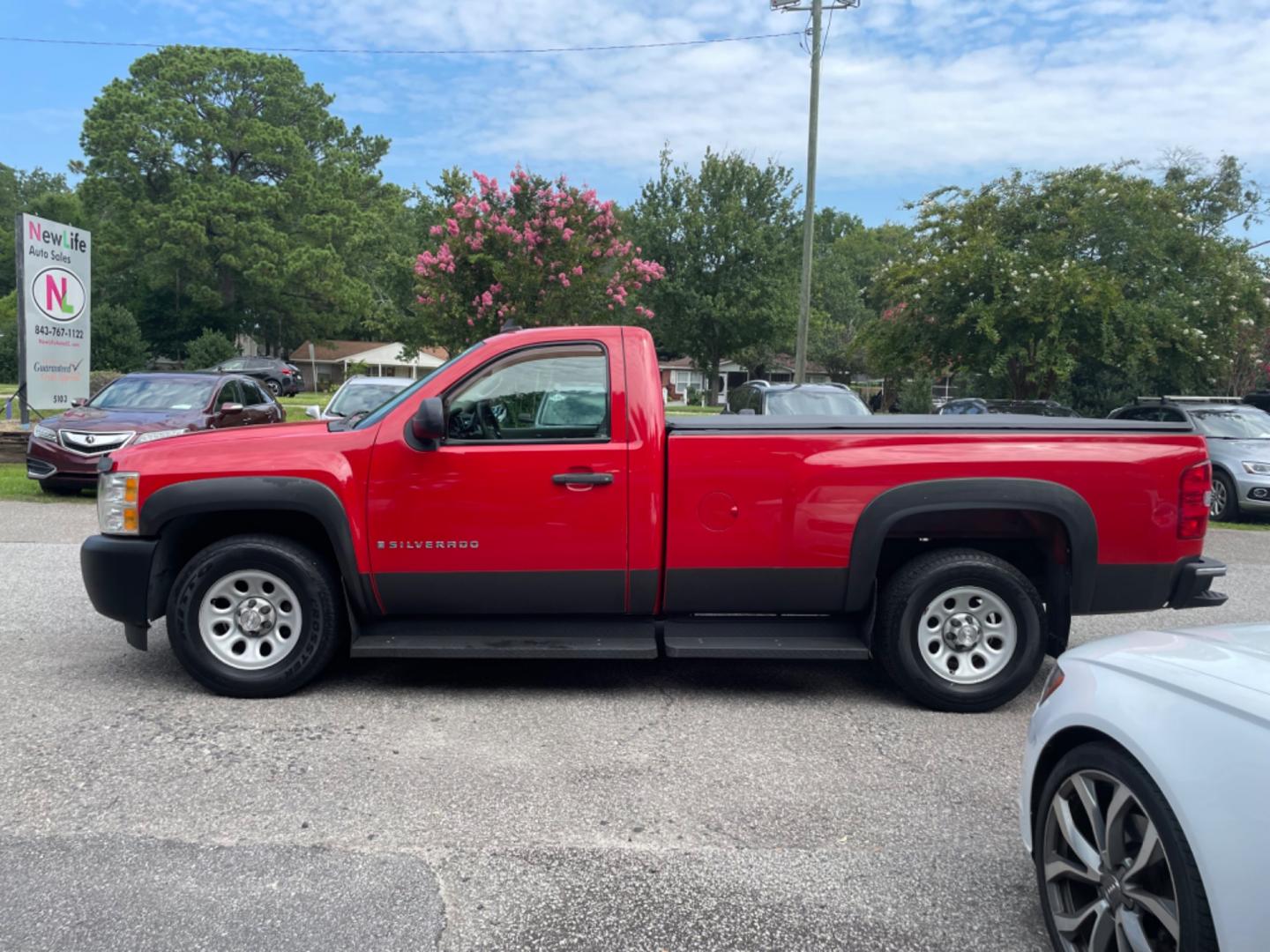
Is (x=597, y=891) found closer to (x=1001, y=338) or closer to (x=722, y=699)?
(x=722, y=699)

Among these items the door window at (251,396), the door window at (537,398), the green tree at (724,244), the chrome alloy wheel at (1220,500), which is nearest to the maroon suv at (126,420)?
the door window at (251,396)

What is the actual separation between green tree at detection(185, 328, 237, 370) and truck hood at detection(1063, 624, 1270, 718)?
44.9m

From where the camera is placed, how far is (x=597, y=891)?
10.1 feet

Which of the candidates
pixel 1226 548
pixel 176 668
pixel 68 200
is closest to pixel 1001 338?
pixel 1226 548

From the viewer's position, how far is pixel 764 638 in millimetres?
4809

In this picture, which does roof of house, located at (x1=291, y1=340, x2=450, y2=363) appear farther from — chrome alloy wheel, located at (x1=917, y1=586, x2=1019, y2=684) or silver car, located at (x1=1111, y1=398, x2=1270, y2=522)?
chrome alloy wheel, located at (x1=917, y1=586, x2=1019, y2=684)

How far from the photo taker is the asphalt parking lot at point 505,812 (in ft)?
9.47

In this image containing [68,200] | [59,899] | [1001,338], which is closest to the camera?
[59,899]

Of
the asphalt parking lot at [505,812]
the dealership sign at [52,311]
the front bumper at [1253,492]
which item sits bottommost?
the asphalt parking lot at [505,812]

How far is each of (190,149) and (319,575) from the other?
50215mm

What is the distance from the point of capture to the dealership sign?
14500 mm

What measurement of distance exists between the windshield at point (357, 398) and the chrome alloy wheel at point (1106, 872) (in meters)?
11.3

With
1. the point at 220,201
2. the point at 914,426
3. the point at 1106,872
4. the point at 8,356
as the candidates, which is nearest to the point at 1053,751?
the point at 1106,872

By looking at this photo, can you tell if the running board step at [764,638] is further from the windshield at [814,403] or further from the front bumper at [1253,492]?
the front bumper at [1253,492]
